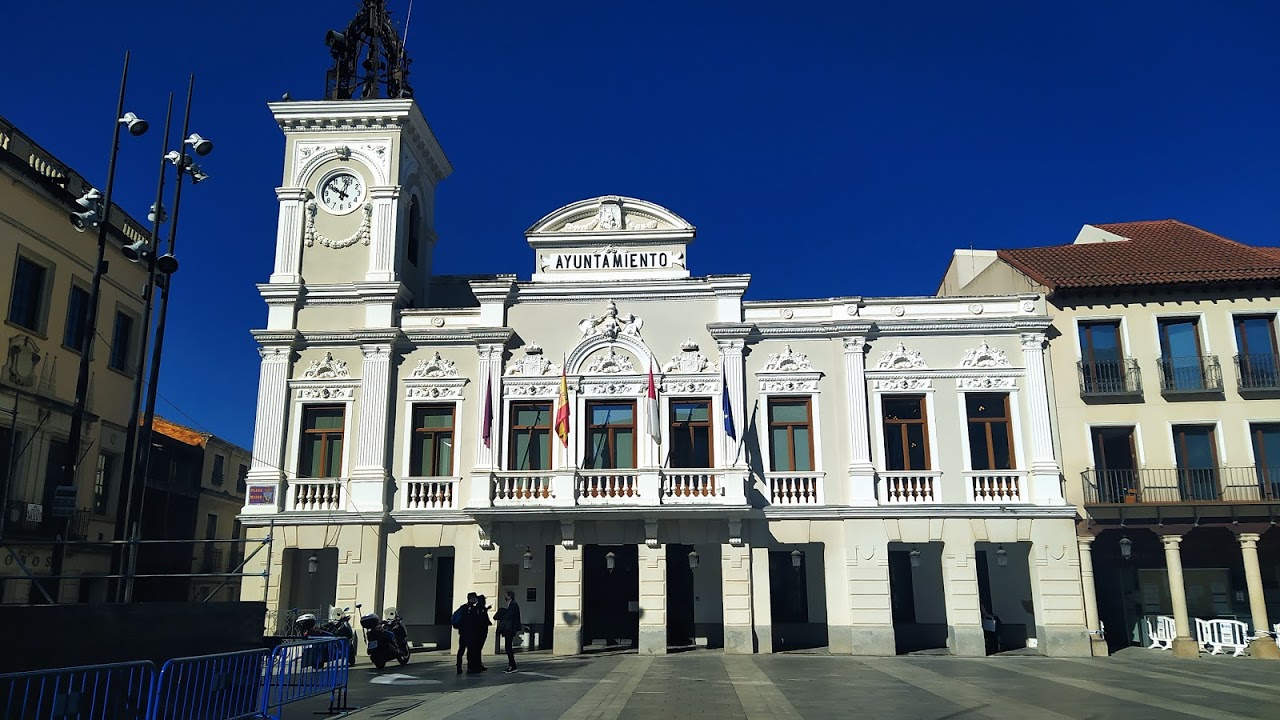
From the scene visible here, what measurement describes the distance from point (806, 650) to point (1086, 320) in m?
11.2

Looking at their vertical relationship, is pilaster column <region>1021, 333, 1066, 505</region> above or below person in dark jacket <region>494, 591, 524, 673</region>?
above

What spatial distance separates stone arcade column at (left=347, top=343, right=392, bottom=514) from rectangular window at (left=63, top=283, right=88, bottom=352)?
8.28m

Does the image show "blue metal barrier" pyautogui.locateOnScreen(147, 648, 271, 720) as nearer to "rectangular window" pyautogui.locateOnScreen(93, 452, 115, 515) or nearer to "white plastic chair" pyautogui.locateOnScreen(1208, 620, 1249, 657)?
"rectangular window" pyautogui.locateOnScreen(93, 452, 115, 515)

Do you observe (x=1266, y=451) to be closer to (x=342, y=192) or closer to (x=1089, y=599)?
(x=1089, y=599)

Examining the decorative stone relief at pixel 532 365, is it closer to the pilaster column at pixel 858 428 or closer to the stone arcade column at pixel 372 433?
the stone arcade column at pixel 372 433

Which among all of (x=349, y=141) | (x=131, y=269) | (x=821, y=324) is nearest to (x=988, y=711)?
(x=821, y=324)

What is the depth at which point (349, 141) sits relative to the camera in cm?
2617

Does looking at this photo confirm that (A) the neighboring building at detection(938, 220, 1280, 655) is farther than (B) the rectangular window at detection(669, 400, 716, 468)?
No

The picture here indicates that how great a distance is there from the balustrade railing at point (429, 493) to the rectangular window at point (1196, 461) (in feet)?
59.5

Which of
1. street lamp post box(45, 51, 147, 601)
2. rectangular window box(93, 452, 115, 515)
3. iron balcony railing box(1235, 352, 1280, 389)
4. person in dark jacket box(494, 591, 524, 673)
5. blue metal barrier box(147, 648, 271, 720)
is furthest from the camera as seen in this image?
rectangular window box(93, 452, 115, 515)

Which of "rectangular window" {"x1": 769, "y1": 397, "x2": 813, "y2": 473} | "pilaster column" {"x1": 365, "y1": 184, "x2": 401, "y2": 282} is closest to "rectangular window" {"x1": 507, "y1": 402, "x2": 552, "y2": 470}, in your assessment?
"pilaster column" {"x1": 365, "y1": 184, "x2": 401, "y2": 282}

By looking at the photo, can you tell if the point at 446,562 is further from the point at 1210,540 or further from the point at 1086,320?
the point at 1210,540

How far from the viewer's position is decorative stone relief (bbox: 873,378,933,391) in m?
24.2

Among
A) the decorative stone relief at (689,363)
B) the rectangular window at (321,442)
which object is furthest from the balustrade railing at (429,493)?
the decorative stone relief at (689,363)
